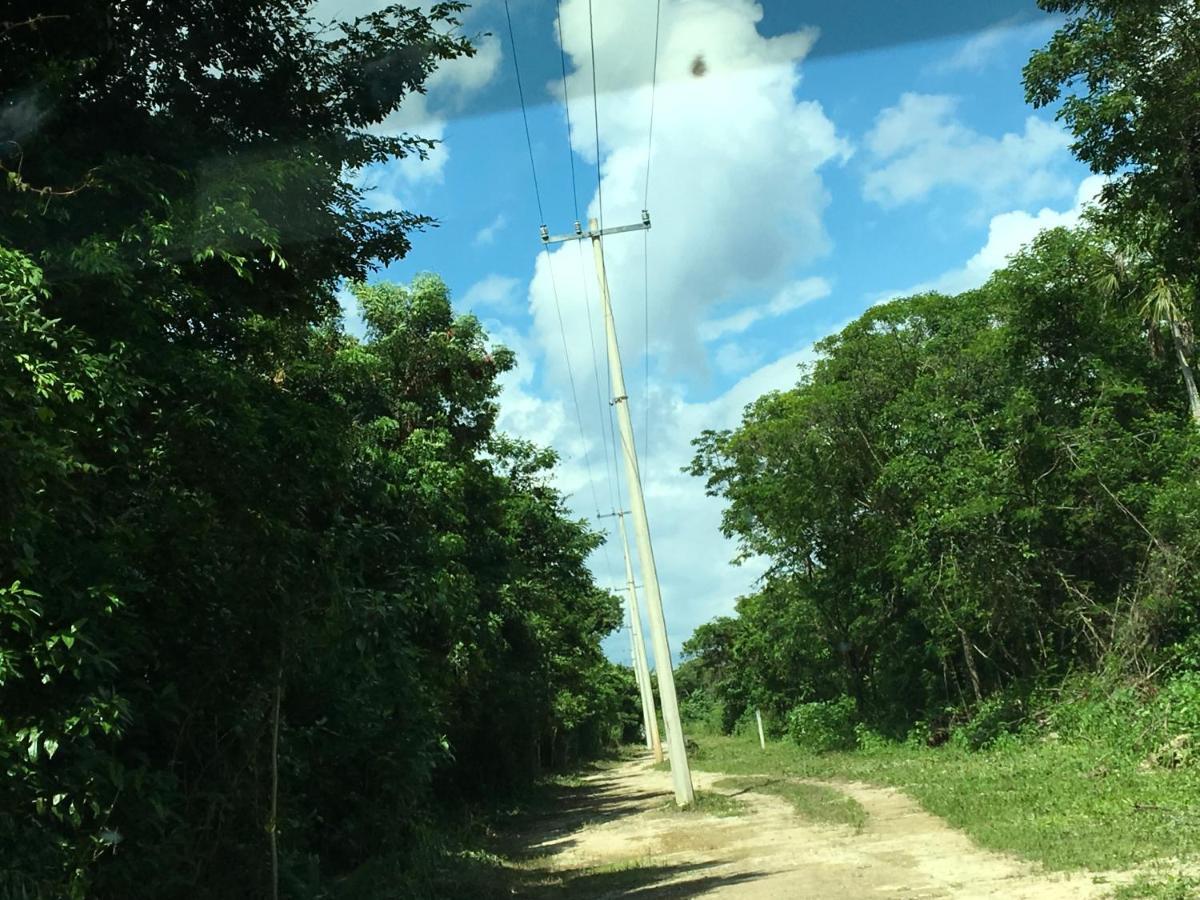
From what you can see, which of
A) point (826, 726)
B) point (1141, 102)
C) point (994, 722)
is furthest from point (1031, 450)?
point (826, 726)

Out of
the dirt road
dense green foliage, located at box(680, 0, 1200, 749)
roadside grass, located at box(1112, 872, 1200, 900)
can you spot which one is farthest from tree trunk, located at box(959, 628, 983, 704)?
roadside grass, located at box(1112, 872, 1200, 900)

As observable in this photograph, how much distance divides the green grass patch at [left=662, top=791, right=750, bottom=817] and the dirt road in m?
0.18

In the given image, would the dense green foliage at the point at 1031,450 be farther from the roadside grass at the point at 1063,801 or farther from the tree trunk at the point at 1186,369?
the roadside grass at the point at 1063,801

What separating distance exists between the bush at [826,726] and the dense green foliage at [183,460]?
79.6 ft

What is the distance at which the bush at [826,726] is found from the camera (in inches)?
1278

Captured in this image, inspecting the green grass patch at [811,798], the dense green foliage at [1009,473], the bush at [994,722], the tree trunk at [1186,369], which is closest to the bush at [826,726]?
the dense green foliage at [1009,473]

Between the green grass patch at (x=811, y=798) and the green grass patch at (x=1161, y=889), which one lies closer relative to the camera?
the green grass patch at (x=1161, y=889)

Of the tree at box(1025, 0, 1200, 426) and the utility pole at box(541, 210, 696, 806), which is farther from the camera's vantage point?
the utility pole at box(541, 210, 696, 806)

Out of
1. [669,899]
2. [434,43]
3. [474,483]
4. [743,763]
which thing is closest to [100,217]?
[434,43]

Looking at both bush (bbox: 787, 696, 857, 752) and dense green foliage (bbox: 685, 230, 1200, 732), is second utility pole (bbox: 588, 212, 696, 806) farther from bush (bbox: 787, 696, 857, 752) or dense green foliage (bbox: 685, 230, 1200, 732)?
bush (bbox: 787, 696, 857, 752)

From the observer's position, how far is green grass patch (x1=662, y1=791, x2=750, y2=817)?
16969 millimetres

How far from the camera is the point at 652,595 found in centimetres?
1917

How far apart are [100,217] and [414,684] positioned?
20.0 ft

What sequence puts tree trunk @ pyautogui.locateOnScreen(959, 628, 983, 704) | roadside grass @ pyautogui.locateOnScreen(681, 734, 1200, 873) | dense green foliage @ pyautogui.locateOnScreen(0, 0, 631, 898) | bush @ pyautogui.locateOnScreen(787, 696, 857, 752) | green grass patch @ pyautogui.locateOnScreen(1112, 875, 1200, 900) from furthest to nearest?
bush @ pyautogui.locateOnScreen(787, 696, 857, 752)
tree trunk @ pyautogui.locateOnScreen(959, 628, 983, 704)
roadside grass @ pyautogui.locateOnScreen(681, 734, 1200, 873)
green grass patch @ pyautogui.locateOnScreen(1112, 875, 1200, 900)
dense green foliage @ pyautogui.locateOnScreen(0, 0, 631, 898)
